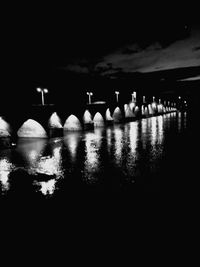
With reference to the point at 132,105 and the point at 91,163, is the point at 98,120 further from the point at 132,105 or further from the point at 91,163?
the point at 91,163

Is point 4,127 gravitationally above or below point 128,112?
below

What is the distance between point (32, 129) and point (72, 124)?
7235 mm

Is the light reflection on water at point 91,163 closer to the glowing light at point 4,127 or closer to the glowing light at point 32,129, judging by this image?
the glowing light at point 32,129

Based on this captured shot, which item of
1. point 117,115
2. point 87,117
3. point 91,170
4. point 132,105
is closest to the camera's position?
point 91,170

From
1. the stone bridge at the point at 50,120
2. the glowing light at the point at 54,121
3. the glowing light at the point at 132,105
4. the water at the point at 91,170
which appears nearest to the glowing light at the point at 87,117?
the stone bridge at the point at 50,120

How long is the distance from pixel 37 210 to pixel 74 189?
7.32 ft

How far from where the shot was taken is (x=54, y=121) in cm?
2617

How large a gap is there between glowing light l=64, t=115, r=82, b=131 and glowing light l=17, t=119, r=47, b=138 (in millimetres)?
6275

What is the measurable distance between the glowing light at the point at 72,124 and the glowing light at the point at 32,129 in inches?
247

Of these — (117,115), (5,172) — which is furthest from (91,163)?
(117,115)

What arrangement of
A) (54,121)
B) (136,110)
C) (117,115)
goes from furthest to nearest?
(136,110) < (117,115) < (54,121)

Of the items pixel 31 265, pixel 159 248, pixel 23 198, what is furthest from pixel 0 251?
pixel 159 248

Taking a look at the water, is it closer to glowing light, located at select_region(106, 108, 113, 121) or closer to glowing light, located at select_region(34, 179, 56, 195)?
glowing light, located at select_region(34, 179, 56, 195)

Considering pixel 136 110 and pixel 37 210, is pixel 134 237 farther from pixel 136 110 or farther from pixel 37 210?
pixel 136 110
